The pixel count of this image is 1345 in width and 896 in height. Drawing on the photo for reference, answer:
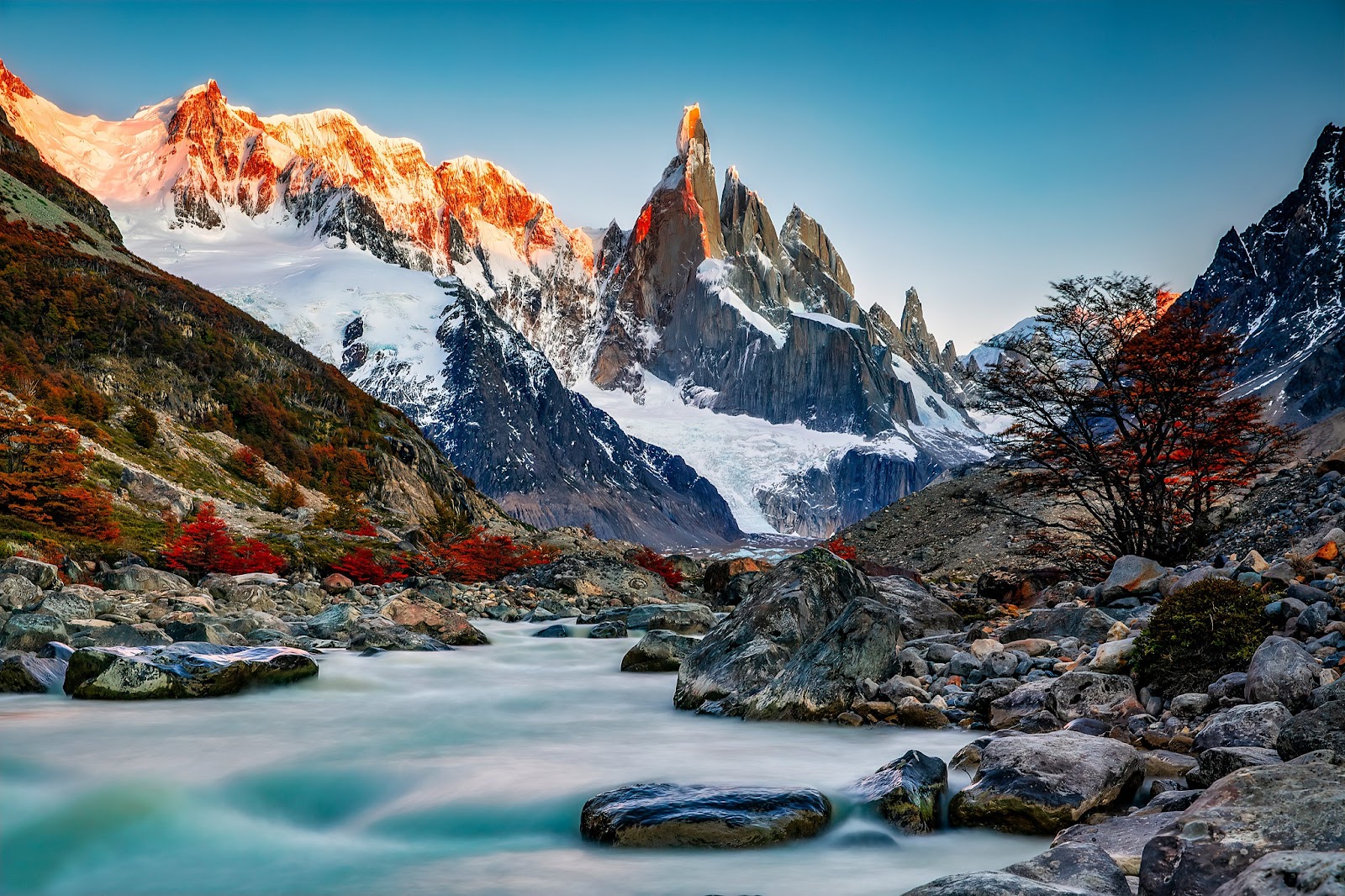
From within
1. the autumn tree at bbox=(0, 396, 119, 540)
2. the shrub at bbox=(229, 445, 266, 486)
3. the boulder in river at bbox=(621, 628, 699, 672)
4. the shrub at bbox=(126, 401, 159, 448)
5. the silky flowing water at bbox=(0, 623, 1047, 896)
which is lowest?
the silky flowing water at bbox=(0, 623, 1047, 896)

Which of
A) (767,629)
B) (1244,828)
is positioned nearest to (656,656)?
(767,629)

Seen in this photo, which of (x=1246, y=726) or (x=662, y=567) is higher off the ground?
(x=662, y=567)

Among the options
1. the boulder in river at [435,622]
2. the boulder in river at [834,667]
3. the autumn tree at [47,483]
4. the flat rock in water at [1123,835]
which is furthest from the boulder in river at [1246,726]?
the autumn tree at [47,483]

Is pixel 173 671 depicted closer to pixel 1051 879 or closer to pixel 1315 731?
pixel 1051 879

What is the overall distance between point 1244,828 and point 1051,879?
3.48 feet

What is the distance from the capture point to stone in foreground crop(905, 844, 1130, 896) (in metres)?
4.30

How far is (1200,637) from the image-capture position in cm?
938

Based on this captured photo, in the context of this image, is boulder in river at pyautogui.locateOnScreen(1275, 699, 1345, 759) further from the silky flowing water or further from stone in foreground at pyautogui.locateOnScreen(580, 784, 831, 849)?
stone in foreground at pyautogui.locateOnScreen(580, 784, 831, 849)

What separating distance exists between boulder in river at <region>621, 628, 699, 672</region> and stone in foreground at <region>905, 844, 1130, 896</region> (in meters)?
11.7

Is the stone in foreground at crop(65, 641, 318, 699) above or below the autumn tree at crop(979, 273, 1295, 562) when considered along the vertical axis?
below

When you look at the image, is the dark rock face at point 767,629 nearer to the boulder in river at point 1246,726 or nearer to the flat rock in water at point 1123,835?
the boulder in river at point 1246,726

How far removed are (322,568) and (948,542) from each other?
30265 mm

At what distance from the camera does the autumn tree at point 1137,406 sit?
17.2 metres

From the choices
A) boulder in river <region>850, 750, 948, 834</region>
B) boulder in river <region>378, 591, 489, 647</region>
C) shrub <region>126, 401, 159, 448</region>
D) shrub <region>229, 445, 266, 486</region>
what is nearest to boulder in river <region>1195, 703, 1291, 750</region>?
boulder in river <region>850, 750, 948, 834</region>
